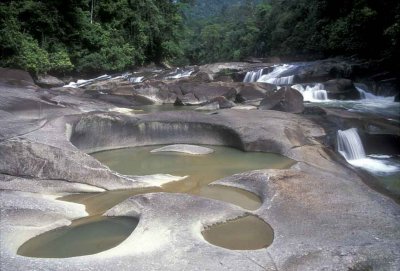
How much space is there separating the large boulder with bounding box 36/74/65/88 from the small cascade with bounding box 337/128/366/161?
22798 mm

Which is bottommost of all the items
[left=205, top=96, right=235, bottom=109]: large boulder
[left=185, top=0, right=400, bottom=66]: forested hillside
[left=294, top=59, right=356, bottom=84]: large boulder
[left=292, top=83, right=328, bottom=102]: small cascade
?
[left=205, top=96, right=235, bottom=109]: large boulder

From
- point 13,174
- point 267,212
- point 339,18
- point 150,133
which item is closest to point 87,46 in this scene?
point 339,18

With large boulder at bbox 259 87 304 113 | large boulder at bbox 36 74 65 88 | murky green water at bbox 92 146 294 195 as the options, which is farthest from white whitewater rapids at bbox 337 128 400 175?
large boulder at bbox 36 74 65 88

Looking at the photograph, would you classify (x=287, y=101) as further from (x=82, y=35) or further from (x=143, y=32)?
(x=143, y=32)

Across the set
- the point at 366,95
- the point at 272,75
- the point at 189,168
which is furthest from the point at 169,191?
the point at 272,75

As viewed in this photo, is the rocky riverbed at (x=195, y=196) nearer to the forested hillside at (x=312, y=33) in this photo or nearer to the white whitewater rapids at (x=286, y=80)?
the white whitewater rapids at (x=286, y=80)

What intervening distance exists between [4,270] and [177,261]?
2.34m

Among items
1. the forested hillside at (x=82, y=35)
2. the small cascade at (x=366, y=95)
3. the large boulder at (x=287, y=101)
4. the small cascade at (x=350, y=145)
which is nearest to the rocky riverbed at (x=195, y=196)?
the large boulder at (x=287, y=101)

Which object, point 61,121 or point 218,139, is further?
point 218,139

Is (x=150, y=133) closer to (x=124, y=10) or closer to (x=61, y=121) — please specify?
(x=61, y=121)

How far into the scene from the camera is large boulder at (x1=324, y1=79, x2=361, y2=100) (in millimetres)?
24562

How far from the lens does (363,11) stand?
28.1 meters

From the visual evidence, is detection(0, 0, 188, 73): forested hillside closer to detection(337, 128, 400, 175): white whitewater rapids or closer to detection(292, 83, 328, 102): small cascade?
detection(292, 83, 328, 102): small cascade

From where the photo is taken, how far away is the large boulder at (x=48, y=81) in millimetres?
30750
